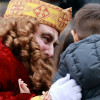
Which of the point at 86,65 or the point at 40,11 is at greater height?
the point at 40,11

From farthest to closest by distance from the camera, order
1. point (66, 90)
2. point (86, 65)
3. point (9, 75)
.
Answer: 1. point (9, 75)
2. point (66, 90)
3. point (86, 65)

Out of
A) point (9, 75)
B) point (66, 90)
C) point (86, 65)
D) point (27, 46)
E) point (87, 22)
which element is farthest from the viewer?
point (27, 46)

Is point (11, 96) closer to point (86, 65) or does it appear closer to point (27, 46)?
point (27, 46)

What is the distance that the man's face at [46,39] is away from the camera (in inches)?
69.7

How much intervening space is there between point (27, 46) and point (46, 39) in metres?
0.21

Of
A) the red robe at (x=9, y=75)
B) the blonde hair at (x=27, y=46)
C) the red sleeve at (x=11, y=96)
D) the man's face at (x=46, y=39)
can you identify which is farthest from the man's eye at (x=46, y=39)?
the red sleeve at (x=11, y=96)

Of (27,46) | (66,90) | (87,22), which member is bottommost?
(66,90)

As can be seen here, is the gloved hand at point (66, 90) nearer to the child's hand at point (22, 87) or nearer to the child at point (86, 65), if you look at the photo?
the child at point (86, 65)

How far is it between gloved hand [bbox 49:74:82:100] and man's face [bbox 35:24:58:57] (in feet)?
2.01

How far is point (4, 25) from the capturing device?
1735 millimetres

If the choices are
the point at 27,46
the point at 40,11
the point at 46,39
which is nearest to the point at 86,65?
the point at 27,46

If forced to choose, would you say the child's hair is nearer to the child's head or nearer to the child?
the child's head

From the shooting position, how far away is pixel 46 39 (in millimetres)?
1803

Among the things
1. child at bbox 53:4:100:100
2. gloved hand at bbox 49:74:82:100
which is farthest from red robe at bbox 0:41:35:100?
child at bbox 53:4:100:100
